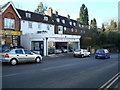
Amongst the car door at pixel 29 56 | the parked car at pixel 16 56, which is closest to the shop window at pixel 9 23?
the car door at pixel 29 56

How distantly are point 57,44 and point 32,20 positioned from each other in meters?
11.1

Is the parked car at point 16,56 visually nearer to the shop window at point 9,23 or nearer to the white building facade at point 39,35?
the white building facade at point 39,35

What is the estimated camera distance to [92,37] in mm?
43688

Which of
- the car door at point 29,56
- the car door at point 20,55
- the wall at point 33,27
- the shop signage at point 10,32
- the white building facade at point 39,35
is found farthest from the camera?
the wall at point 33,27

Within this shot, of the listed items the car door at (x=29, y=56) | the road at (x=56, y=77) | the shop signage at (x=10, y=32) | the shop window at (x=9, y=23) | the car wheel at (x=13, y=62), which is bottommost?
the road at (x=56, y=77)

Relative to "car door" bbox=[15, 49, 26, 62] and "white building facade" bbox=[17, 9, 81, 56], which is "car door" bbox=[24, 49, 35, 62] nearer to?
"car door" bbox=[15, 49, 26, 62]

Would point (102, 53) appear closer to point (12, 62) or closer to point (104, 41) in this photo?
point (12, 62)

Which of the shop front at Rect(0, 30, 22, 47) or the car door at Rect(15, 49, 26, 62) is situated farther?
the shop front at Rect(0, 30, 22, 47)

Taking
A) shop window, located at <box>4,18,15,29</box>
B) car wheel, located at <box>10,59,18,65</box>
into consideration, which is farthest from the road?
shop window, located at <box>4,18,15,29</box>

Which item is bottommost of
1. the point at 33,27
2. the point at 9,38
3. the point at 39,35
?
the point at 9,38

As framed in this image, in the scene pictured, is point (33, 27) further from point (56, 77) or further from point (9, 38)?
point (56, 77)

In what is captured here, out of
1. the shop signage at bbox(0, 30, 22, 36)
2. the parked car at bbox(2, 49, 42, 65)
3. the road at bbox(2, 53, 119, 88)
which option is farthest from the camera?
the shop signage at bbox(0, 30, 22, 36)

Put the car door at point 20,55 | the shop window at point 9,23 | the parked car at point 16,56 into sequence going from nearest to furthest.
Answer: the parked car at point 16,56, the car door at point 20,55, the shop window at point 9,23

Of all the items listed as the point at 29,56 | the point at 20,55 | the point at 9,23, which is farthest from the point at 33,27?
the point at 20,55
